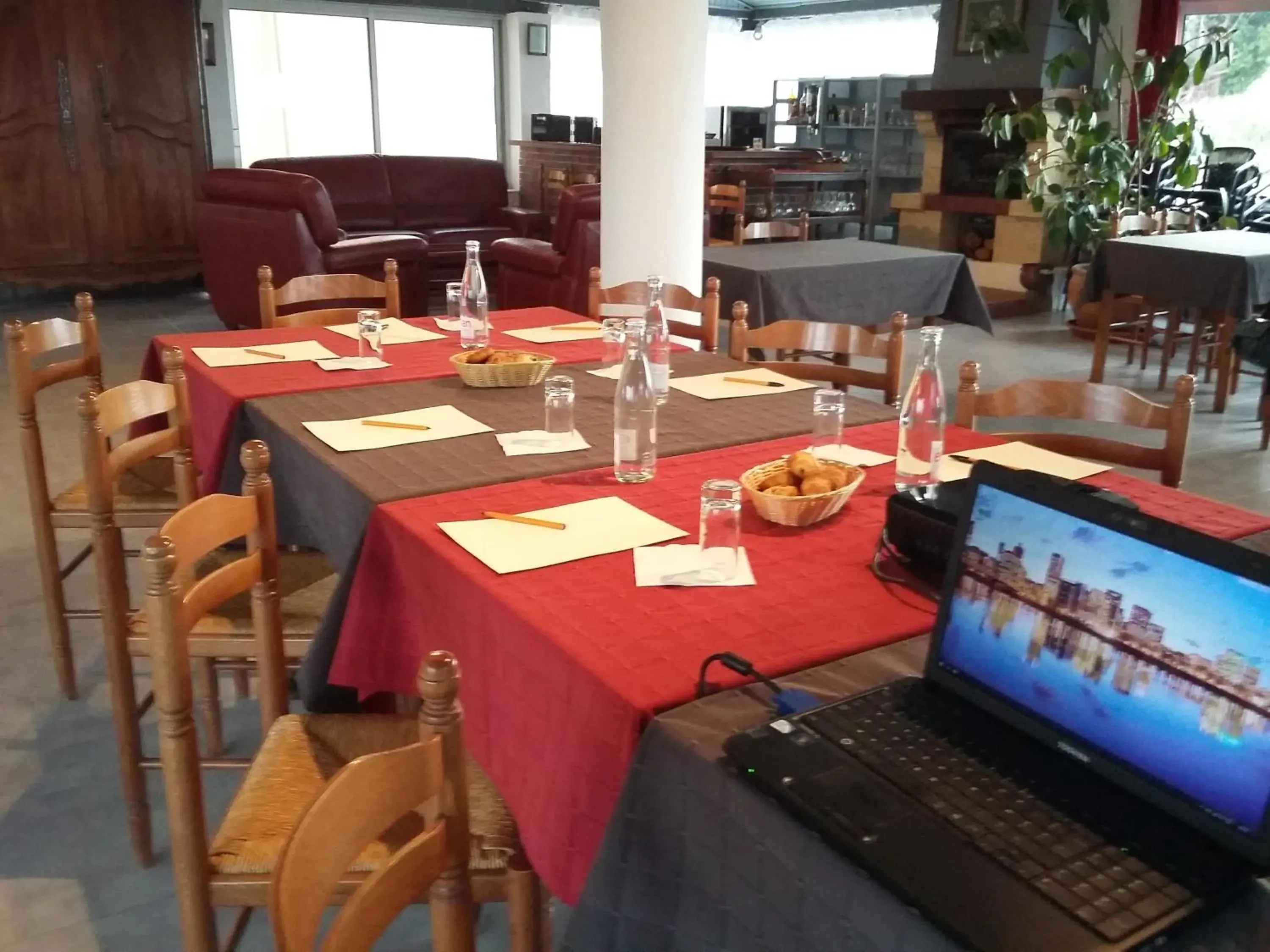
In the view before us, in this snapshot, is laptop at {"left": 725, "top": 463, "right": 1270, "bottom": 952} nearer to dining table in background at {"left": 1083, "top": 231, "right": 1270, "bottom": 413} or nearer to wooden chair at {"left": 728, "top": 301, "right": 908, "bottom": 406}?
wooden chair at {"left": 728, "top": 301, "right": 908, "bottom": 406}

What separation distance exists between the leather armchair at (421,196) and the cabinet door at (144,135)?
576 millimetres

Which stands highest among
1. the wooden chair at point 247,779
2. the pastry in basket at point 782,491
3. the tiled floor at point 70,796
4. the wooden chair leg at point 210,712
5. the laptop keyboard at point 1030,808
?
the pastry in basket at point 782,491

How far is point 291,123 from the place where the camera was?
888 cm

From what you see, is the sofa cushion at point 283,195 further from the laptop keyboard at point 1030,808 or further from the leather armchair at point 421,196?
the laptop keyboard at point 1030,808

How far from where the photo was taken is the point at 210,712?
2.15m

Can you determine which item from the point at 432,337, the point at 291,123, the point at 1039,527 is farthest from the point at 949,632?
the point at 291,123

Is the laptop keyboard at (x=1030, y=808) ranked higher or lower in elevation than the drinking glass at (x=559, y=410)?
lower

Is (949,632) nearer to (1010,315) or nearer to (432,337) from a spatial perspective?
(432,337)

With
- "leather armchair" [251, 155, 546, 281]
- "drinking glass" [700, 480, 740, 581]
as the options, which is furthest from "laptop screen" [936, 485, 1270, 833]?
"leather armchair" [251, 155, 546, 281]

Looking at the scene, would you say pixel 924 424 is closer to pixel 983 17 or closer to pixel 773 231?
pixel 773 231

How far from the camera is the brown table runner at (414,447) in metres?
1.59

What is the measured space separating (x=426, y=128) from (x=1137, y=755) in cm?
955

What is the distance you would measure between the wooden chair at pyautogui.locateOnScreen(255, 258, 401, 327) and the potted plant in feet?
14.8

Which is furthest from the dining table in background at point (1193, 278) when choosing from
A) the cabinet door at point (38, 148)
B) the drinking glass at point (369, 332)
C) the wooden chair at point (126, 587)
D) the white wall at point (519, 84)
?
the cabinet door at point (38, 148)
